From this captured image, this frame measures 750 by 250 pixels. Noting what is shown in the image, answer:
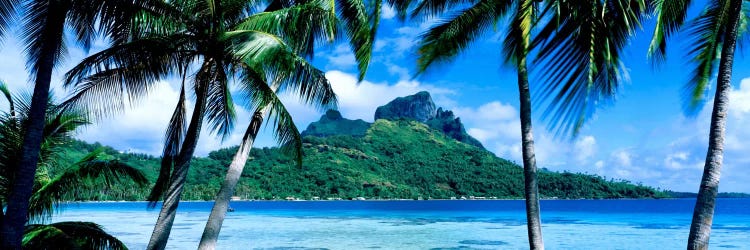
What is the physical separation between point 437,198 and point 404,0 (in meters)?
115

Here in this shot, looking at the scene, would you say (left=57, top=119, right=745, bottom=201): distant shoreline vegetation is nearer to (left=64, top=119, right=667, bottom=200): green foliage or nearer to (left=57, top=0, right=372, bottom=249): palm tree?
(left=64, top=119, right=667, bottom=200): green foliage

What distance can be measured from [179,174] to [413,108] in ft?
591

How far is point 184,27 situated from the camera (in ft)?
26.1

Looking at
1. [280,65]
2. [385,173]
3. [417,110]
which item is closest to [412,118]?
[417,110]

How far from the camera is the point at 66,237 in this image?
7.91 metres

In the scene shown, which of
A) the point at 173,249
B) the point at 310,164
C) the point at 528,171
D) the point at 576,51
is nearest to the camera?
the point at 576,51

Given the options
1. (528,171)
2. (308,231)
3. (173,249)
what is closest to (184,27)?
(528,171)

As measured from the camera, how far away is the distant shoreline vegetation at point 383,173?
101 m

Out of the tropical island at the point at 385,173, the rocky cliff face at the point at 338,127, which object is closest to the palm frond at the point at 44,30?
the tropical island at the point at 385,173

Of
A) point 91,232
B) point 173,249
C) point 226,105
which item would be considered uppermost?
point 226,105

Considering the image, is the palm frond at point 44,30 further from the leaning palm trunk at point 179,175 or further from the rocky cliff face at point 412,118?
the rocky cliff face at point 412,118

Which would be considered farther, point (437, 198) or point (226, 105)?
point (437, 198)

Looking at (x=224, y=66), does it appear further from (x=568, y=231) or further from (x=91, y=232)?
(x=568, y=231)

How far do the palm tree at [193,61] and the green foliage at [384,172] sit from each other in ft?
266
